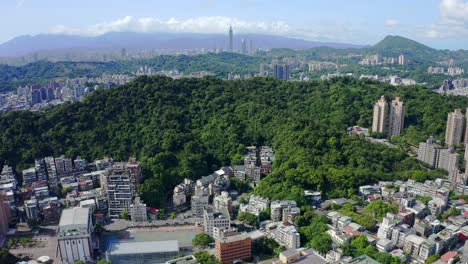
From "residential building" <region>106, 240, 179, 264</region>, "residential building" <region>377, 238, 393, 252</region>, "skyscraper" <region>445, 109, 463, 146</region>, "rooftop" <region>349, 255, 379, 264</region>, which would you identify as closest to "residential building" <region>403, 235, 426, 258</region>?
"residential building" <region>377, 238, 393, 252</region>

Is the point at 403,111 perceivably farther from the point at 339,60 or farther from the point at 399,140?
the point at 339,60

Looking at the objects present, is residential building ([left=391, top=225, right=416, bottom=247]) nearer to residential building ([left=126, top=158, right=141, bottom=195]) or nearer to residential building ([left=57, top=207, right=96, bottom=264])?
residential building ([left=57, top=207, right=96, bottom=264])

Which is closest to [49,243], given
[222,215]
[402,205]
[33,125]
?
[222,215]

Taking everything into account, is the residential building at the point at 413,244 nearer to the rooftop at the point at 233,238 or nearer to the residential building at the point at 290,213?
the residential building at the point at 290,213

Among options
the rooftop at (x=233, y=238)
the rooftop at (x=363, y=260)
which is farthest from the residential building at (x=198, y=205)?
the rooftop at (x=363, y=260)

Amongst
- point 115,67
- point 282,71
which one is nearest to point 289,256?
point 282,71
